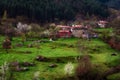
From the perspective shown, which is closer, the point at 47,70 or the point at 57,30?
the point at 47,70

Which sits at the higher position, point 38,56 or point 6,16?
point 6,16

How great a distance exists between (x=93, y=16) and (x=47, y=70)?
301ft

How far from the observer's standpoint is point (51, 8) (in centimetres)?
14488

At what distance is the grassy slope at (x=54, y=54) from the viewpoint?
223 feet

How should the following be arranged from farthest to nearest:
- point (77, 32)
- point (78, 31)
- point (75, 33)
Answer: point (78, 31)
point (77, 32)
point (75, 33)

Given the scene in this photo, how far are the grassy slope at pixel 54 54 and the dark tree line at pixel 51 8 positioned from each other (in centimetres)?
3358

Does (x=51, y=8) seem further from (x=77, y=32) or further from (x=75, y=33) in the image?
(x=75, y=33)

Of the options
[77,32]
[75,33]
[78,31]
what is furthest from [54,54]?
[78,31]

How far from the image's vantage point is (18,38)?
10462 cm

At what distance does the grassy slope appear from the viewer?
6806cm

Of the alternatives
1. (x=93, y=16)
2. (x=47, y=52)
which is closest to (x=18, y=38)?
(x=47, y=52)

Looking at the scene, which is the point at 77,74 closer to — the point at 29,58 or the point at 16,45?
the point at 29,58

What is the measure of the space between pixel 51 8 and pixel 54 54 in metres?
64.5

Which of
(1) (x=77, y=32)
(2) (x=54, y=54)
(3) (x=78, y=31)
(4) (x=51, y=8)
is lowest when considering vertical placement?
(2) (x=54, y=54)
